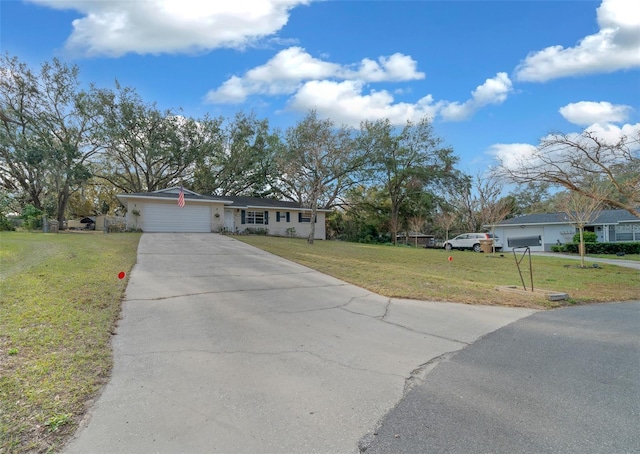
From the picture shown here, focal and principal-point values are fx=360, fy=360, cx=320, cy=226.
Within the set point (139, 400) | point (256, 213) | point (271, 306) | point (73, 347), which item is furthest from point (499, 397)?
point (256, 213)

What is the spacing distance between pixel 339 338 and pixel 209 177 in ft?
99.8

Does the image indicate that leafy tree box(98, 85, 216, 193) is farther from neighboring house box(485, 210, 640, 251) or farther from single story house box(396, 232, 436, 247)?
neighboring house box(485, 210, 640, 251)

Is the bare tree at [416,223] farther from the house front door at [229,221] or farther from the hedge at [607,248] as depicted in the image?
the house front door at [229,221]

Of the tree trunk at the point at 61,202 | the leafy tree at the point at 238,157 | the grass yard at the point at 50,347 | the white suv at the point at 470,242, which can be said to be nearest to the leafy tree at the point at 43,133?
the tree trunk at the point at 61,202

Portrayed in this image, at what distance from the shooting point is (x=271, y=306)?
21.9 feet

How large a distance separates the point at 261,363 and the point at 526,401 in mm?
2660

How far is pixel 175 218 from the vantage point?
2420 cm

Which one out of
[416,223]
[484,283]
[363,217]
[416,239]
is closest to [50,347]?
[484,283]

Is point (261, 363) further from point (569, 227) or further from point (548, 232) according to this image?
point (548, 232)

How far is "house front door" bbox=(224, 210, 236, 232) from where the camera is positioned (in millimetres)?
26641

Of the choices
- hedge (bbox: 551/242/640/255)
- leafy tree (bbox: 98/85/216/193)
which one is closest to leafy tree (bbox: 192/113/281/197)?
leafy tree (bbox: 98/85/216/193)

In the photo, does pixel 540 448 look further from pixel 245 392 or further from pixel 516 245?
pixel 516 245

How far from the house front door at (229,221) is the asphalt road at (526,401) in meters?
23.3

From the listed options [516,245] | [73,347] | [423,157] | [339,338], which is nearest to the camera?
[73,347]
